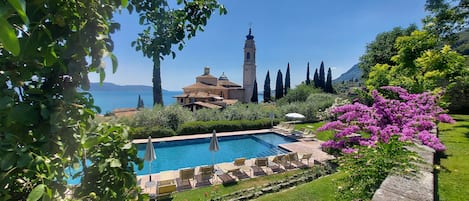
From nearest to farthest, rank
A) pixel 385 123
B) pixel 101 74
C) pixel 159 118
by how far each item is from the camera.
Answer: pixel 101 74
pixel 385 123
pixel 159 118

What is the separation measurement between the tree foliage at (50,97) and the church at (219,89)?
2611cm

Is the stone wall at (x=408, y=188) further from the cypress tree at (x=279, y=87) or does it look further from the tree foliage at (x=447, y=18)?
the cypress tree at (x=279, y=87)

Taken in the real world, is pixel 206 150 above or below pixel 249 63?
below

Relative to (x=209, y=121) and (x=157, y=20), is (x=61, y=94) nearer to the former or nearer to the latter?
(x=157, y=20)

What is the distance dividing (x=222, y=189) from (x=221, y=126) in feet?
40.1

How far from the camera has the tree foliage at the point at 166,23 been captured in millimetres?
A: 1941

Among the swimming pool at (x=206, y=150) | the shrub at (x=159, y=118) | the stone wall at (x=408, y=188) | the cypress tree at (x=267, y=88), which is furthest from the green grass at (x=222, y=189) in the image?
the cypress tree at (x=267, y=88)

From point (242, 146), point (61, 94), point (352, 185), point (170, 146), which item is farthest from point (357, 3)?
point (61, 94)

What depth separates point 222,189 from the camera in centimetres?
919

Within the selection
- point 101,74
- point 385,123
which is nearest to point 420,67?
point 385,123

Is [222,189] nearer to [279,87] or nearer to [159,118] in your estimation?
[159,118]

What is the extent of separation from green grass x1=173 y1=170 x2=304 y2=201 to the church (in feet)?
56.9

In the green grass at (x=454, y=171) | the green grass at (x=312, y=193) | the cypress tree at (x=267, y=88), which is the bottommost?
the green grass at (x=312, y=193)

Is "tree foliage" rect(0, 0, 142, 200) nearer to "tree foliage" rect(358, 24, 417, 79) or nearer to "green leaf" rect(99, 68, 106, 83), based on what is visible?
"green leaf" rect(99, 68, 106, 83)
